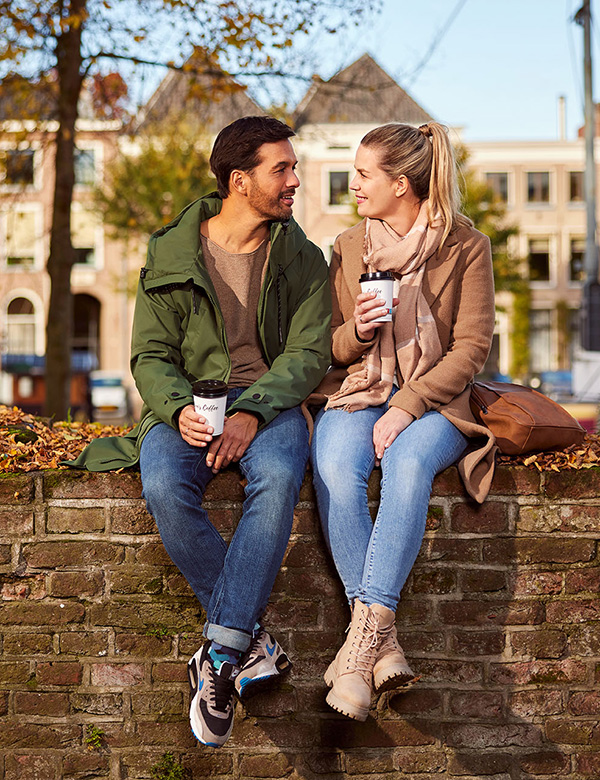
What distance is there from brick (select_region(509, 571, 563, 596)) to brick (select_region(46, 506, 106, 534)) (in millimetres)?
1589

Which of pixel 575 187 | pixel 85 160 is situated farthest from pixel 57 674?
pixel 575 187

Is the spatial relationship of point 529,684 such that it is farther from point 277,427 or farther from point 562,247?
point 562,247

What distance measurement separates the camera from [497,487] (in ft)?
11.6

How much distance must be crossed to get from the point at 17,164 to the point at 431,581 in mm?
7802

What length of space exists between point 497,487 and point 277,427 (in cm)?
88

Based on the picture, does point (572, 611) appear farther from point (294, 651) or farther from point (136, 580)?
point (136, 580)

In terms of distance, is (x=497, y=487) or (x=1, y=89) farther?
(x=1, y=89)

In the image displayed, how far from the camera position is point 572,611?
11.7 feet

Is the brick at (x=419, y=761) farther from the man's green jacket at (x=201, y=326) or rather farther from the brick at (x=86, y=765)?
the man's green jacket at (x=201, y=326)

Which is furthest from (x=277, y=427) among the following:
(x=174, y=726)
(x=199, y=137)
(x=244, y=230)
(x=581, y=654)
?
(x=199, y=137)

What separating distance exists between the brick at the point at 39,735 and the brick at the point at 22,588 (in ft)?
1.53

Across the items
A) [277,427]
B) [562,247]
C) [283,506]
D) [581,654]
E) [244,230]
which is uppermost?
[562,247]

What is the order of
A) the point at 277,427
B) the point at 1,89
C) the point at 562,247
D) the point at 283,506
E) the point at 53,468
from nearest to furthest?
the point at 283,506 → the point at 277,427 → the point at 53,468 → the point at 1,89 → the point at 562,247

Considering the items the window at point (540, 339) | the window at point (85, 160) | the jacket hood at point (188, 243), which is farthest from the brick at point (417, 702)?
the window at point (540, 339)
